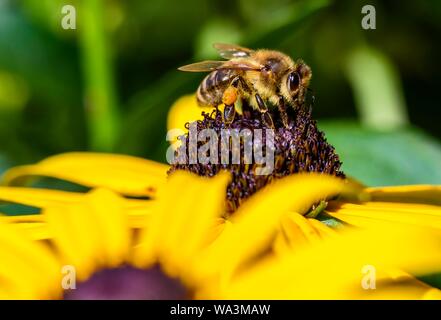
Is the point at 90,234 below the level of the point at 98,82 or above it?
below

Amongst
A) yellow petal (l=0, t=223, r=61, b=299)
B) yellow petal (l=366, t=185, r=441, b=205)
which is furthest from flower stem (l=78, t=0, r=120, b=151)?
yellow petal (l=0, t=223, r=61, b=299)

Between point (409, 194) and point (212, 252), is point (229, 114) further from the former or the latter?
point (212, 252)

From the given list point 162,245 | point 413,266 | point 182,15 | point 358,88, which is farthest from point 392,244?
point 182,15

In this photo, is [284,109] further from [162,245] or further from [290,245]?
[162,245]

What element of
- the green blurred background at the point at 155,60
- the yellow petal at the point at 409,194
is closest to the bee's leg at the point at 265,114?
the yellow petal at the point at 409,194

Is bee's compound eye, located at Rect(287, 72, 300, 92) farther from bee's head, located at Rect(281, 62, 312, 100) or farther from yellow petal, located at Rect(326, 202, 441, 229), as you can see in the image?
yellow petal, located at Rect(326, 202, 441, 229)

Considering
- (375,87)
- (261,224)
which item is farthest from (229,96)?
(375,87)

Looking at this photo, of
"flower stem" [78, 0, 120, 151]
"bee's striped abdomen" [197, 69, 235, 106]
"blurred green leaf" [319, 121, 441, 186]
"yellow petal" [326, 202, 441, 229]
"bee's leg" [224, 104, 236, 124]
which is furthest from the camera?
"flower stem" [78, 0, 120, 151]
